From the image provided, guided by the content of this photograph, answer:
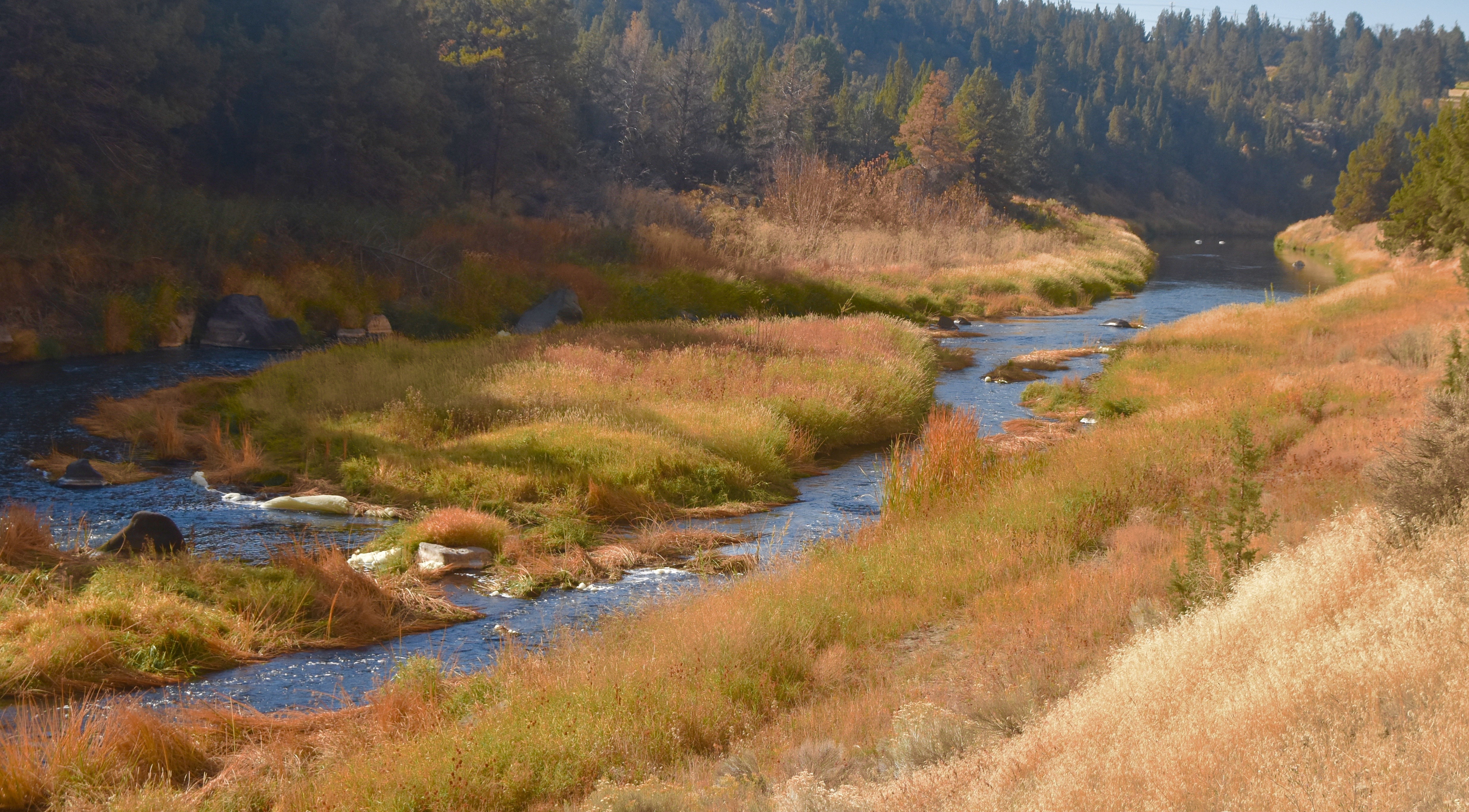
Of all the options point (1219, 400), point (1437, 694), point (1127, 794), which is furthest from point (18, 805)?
point (1219, 400)

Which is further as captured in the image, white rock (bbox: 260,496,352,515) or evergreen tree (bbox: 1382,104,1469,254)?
evergreen tree (bbox: 1382,104,1469,254)

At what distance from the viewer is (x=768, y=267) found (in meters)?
35.1

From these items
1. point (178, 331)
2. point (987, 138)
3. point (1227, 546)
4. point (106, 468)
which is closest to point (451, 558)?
point (106, 468)

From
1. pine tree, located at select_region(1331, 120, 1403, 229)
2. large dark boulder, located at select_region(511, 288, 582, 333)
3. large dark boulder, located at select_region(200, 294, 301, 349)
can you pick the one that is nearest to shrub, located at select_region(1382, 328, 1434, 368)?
large dark boulder, located at select_region(511, 288, 582, 333)

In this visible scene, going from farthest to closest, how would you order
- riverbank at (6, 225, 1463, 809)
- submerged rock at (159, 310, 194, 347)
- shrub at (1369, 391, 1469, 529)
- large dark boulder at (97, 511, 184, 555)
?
submerged rock at (159, 310, 194, 347) → large dark boulder at (97, 511, 184, 555) → shrub at (1369, 391, 1469, 529) → riverbank at (6, 225, 1463, 809)

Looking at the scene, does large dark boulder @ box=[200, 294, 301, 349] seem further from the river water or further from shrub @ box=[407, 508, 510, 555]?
shrub @ box=[407, 508, 510, 555]

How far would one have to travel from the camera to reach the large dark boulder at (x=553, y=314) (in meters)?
28.7

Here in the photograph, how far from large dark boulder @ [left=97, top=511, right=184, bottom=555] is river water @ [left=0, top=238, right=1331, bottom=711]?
0.50 meters

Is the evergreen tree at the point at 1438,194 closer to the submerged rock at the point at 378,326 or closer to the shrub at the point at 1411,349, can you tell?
the shrub at the point at 1411,349

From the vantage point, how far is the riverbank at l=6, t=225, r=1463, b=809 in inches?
249

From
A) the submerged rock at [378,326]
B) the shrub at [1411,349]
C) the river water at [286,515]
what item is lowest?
the river water at [286,515]

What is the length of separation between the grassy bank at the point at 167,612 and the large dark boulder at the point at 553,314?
17578 mm

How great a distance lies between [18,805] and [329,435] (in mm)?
10000

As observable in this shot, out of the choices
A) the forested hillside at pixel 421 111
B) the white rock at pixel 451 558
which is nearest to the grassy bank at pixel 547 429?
the white rock at pixel 451 558
